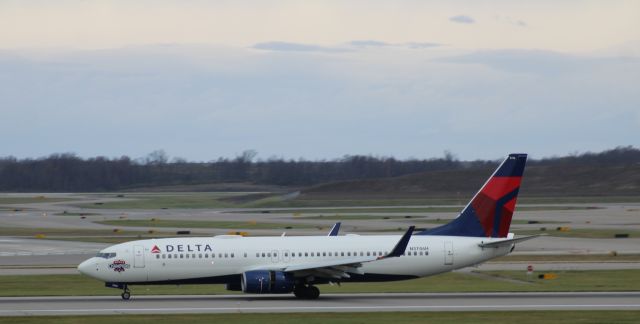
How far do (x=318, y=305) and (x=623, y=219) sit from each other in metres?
67.4

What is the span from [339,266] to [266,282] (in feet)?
8.98

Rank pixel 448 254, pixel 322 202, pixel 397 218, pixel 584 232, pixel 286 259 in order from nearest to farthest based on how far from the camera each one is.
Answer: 1. pixel 286 259
2. pixel 448 254
3. pixel 584 232
4. pixel 397 218
5. pixel 322 202

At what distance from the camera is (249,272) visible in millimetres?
39594

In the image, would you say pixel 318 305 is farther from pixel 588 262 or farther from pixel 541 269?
pixel 588 262

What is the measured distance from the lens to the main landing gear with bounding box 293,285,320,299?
40344mm

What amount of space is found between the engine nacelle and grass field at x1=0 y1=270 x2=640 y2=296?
4818 millimetres

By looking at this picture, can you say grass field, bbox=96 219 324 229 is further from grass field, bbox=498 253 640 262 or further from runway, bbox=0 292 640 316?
runway, bbox=0 292 640 316

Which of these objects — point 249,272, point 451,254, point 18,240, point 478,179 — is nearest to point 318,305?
point 249,272

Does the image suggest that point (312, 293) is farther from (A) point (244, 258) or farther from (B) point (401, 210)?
(B) point (401, 210)

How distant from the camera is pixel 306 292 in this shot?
4034cm

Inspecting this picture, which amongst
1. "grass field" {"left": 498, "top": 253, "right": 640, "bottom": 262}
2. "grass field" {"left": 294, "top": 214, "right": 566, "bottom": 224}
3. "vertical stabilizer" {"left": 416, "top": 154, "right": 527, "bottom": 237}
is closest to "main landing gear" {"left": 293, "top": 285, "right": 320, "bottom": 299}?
"vertical stabilizer" {"left": 416, "top": 154, "right": 527, "bottom": 237}

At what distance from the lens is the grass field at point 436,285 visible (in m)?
44.0

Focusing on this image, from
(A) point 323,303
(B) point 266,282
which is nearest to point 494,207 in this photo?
(A) point 323,303

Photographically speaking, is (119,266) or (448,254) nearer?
(119,266)
